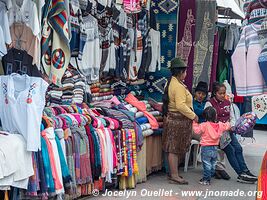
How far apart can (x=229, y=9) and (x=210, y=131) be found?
10.3 ft

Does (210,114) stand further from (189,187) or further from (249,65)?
(249,65)

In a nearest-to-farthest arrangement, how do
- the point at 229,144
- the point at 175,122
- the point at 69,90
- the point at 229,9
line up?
the point at 69,90 → the point at 175,122 → the point at 229,144 → the point at 229,9

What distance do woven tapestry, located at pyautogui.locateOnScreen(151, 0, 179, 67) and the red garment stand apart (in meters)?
1.12

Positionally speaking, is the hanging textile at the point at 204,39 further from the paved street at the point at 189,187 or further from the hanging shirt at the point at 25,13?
the hanging shirt at the point at 25,13

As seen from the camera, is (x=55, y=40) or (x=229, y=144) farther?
(x=229, y=144)

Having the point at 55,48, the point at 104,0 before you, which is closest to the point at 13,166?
the point at 55,48

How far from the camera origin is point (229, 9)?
820 cm

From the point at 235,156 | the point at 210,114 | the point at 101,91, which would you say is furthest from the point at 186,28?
the point at 235,156

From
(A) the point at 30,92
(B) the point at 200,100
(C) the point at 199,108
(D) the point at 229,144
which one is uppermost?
(A) the point at 30,92

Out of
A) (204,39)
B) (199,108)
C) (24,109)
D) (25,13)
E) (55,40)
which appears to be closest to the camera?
(24,109)

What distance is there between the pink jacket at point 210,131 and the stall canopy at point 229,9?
275cm

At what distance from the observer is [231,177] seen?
6605mm

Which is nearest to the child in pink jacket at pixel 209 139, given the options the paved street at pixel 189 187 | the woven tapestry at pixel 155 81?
the paved street at pixel 189 187

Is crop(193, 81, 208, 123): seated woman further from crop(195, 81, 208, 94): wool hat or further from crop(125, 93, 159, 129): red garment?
crop(125, 93, 159, 129): red garment
